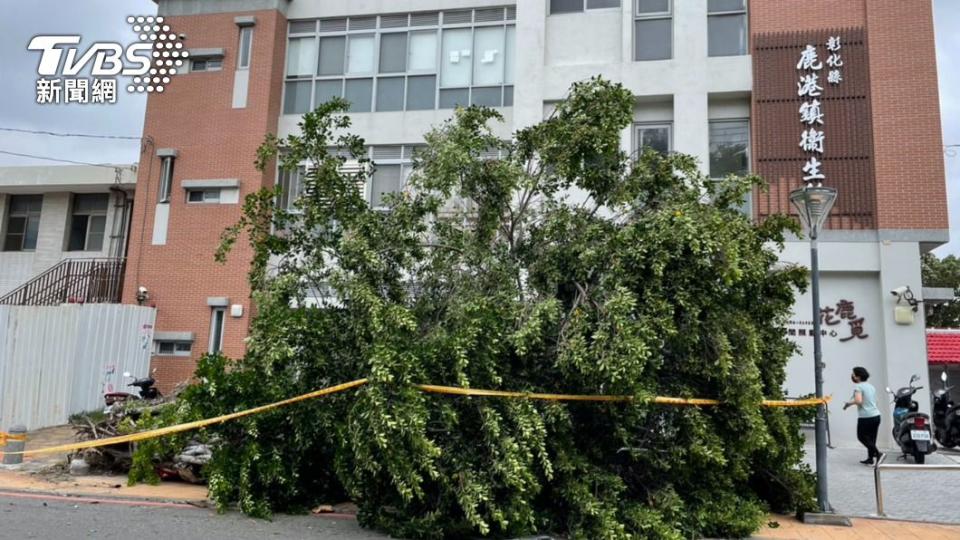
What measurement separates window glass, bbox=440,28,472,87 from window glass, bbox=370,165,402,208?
7.77 ft

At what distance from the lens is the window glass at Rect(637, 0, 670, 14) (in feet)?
52.5

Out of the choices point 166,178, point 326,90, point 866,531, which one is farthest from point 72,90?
point 866,531

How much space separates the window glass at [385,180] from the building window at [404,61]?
1504 mm

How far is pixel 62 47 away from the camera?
15.6 m

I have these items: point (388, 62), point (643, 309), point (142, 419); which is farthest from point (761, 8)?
point (142, 419)

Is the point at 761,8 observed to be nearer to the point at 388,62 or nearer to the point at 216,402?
the point at 388,62

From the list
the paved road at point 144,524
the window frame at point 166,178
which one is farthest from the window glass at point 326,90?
the paved road at point 144,524

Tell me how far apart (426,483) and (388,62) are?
12.7 metres

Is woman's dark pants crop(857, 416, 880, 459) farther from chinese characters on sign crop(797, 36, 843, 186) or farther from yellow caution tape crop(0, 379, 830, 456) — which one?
chinese characters on sign crop(797, 36, 843, 186)

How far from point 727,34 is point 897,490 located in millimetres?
10028

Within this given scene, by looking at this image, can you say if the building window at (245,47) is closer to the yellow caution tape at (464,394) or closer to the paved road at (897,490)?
the yellow caution tape at (464,394)

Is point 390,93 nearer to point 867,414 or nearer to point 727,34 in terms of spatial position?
point 727,34

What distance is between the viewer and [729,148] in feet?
50.9

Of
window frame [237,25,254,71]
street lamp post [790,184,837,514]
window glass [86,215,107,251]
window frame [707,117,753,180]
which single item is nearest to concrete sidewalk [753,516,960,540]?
street lamp post [790,184,837,514]
